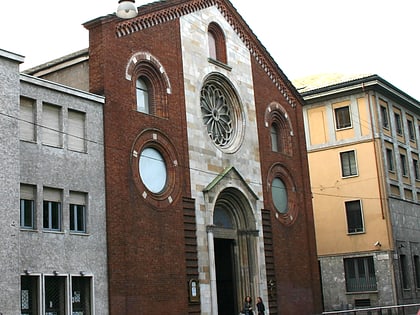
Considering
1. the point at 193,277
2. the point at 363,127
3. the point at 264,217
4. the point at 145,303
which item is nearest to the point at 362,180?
the point at 363,127

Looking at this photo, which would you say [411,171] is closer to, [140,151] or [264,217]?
[264,217]

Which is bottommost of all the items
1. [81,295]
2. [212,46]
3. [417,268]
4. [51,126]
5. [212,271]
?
[81,295]

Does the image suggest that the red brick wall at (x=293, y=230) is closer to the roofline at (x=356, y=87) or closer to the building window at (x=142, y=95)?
the building window at (x=142, y=95)

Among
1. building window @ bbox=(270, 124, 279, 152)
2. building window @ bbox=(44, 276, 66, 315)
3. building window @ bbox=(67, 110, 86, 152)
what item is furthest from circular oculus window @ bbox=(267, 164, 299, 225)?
building window @ bbox=(44, 276, 66, 315)

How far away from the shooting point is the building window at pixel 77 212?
23.2 m

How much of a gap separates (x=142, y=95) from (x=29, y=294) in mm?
9729

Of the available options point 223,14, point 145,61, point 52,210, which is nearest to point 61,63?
point 145,61

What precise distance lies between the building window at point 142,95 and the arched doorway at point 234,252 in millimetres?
5546

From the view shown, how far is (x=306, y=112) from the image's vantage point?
47.2 meters

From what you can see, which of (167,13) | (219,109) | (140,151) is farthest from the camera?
(219,109)

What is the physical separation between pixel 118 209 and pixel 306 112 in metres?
25.1

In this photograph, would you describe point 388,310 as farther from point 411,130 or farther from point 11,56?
point 11,56

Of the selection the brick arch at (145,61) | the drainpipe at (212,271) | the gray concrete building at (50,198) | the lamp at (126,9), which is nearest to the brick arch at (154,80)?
the brick arch at (145,61)

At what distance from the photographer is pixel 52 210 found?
22609 mm
